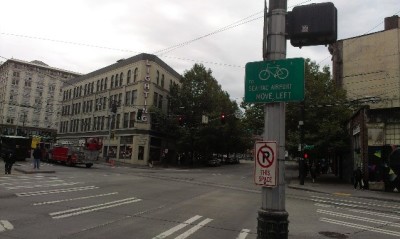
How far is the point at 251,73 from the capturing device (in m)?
5.50

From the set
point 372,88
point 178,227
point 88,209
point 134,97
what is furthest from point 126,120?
point 178,227

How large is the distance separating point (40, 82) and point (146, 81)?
54.9 metres

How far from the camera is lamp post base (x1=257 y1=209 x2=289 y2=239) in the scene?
477cm

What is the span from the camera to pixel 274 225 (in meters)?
4.79

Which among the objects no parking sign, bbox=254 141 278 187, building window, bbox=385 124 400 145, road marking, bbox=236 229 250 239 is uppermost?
building window, bbox=385 124 400 145

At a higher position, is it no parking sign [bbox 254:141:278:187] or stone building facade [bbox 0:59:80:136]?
stone building facade [bbox 0:59:80:136]

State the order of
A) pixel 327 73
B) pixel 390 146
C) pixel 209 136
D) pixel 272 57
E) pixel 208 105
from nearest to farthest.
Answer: pixel 272 57 < pixel 390 146 < pixel 327 73 < pixel 209 136 < pixel 208 105

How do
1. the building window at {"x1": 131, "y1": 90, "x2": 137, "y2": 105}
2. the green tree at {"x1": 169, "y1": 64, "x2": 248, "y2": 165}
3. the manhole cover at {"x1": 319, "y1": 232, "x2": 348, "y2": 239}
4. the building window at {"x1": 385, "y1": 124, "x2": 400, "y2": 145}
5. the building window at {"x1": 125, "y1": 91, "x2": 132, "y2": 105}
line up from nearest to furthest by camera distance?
1. the manhole cover at {"x1": 319, "y1": 232, "x2": 348, "y2": 239}
2. the building window at {"x1": 385, "y1": 124, "x2": 400, "y2": 145}
3. the green tree at {"x1": 169, "y1": 64, "x2": 248, "y2": 165}
4. the building window at {"x1": 131, "y1": 90, "x2": 137, "y2": 105}
5. the building window at {"x1": 125, "y1": 91, "x2": 132, "y2": 105}

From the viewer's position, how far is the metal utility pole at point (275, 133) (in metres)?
4.81

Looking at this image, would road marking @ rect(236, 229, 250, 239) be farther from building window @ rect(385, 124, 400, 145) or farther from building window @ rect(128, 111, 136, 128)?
building window @ rect(128, 111, 136, 128)

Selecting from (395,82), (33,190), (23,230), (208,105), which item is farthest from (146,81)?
(23,230)

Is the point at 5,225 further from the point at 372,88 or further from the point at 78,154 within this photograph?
the point at 372,88

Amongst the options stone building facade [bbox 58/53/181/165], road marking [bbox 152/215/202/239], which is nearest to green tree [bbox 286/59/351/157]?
stone building facade [bbox 58/53/181/165]

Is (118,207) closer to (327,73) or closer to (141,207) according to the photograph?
(141,207)
